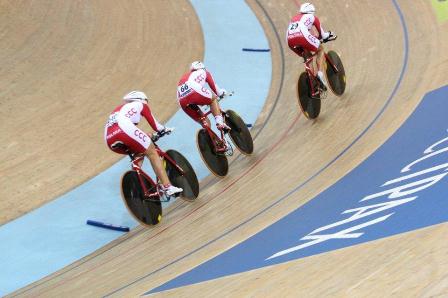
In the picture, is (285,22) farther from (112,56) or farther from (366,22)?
(112,56)

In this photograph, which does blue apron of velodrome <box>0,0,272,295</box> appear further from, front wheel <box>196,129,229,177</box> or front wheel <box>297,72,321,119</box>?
front wheel <box>297,72,321,119</box>

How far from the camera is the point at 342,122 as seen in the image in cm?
782

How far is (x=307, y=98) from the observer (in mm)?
7914

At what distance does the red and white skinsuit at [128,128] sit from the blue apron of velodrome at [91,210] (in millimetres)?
876

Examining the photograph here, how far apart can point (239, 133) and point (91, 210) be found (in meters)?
1.56

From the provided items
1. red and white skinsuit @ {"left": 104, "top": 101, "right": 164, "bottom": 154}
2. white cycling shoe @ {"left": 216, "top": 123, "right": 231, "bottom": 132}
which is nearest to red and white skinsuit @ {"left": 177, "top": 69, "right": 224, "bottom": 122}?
white cycling shoe @ {"left": 216, "top": 123, "right": 231, "bottom": 132}

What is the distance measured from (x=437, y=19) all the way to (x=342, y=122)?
239 centimetres

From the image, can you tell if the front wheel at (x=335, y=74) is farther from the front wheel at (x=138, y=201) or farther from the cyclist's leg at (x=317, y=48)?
the front wheel at (x=138, y=201)

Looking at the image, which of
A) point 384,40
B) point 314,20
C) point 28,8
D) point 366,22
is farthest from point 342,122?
point 28,8

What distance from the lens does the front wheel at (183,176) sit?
6906 millimetres

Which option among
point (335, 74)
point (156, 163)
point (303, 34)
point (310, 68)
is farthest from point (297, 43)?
point (156, 163)

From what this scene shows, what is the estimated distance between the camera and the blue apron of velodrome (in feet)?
21.2

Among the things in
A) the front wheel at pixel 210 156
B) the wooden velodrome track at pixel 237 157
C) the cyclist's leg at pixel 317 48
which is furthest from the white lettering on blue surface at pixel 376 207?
the cyclist's leg at pixel 317 48

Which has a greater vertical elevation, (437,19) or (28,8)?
(28,8)
